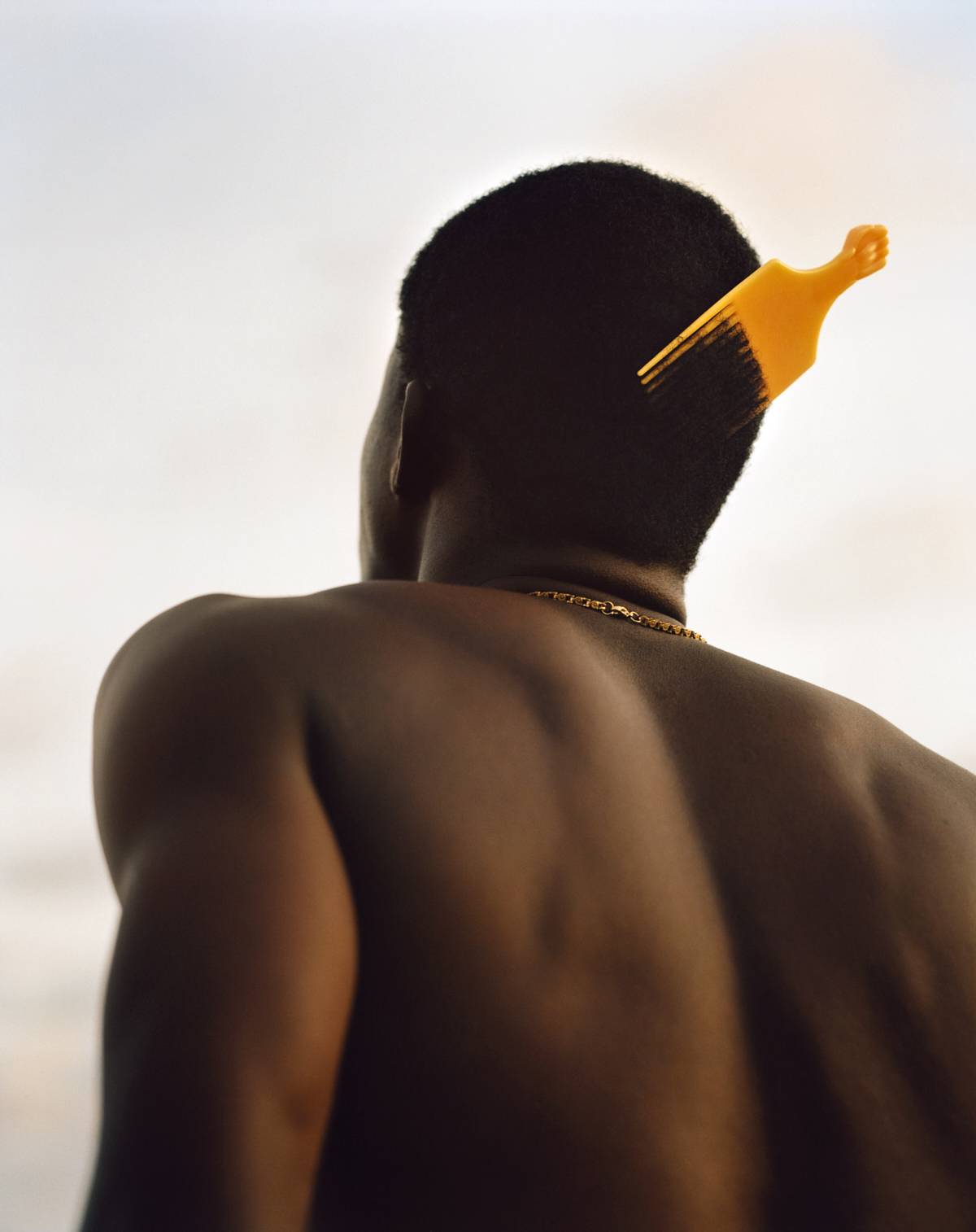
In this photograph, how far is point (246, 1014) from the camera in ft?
4.13

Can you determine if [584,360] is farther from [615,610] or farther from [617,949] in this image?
[617,949]

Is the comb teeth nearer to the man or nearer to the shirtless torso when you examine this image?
the man

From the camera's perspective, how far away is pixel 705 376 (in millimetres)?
2531

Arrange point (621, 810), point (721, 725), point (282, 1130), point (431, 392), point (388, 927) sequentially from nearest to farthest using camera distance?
point (282, 1130)
point (388, 927)
point (621, 810)
point (721, 725)
point (431, 392)

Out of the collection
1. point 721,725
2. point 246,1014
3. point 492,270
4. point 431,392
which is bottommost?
point 246,1014

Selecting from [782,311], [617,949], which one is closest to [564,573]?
[782,311]

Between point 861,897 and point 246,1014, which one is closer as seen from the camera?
point 246,1014

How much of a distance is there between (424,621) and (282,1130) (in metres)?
0.79

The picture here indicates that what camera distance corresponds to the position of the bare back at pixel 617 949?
4.75 feet

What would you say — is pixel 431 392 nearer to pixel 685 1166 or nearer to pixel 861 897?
pixel 861 897

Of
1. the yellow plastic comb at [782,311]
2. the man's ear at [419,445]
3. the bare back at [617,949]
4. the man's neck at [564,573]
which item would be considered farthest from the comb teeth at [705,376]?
the bare back at [617,949]

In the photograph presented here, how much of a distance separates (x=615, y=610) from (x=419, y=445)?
2.20 ft

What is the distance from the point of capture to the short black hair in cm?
247

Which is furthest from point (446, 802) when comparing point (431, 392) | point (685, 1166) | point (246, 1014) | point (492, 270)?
point (492, 270)
